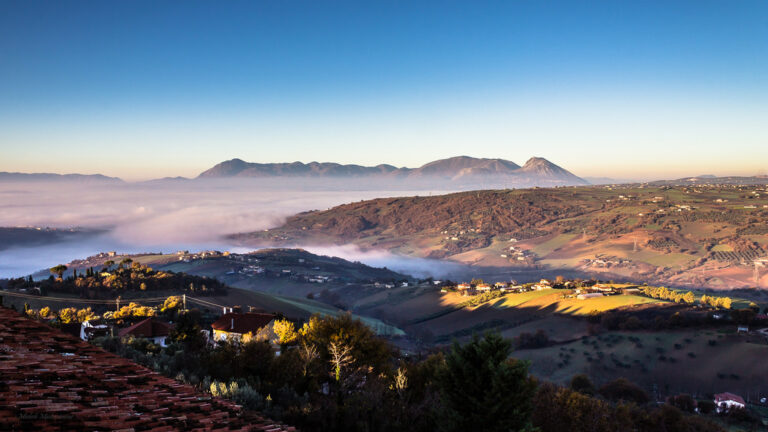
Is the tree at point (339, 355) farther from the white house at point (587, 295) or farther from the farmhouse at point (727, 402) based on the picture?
the white house at point (587, 295)

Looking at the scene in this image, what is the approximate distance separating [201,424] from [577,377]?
52424mm

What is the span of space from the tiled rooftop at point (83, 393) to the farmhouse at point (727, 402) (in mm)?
53327

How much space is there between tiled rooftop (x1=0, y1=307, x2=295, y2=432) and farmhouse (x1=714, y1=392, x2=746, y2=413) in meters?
53.3

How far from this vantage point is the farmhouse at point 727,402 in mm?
45188

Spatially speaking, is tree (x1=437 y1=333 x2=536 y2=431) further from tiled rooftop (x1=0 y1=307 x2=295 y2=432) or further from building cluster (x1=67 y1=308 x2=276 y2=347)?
building cluster (x1=67 y1=308 x2=276 y2=347)

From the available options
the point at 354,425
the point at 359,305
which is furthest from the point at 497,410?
the point at 359,305

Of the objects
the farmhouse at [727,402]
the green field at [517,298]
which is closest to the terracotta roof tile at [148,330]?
the farmhouse at [727,402]

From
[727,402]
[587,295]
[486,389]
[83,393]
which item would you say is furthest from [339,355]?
[587,295]

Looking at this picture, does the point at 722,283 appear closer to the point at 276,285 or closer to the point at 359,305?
the point at 359,305

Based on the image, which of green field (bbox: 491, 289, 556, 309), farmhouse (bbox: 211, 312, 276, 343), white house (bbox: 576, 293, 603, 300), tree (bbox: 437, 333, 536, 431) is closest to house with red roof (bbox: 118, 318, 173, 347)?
farmhouse (bbox: 211, 312, 276, 343)

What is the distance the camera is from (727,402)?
46500 mm

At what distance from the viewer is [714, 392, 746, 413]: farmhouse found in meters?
45.2

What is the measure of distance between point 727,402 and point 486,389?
44.3 metres

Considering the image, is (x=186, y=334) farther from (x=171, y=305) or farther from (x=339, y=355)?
(x=171, y=305)
